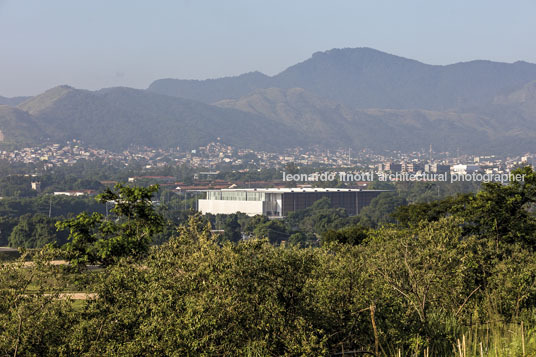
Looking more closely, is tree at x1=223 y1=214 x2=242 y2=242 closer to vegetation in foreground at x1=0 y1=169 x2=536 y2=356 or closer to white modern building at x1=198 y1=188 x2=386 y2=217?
white modern building at x1=198 y1=188 x2=386 y2=217

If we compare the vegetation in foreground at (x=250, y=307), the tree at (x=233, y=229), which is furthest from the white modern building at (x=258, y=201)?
the vegetation in foreground at (x=250, y=307)

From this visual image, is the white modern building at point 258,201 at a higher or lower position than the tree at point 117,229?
lower

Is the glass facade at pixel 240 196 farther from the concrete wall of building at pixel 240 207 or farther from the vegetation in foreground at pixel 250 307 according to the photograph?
the vegetation in foreground at pixel 250 307

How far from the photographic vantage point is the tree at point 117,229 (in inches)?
909

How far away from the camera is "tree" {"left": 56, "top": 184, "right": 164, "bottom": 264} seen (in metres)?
23.1

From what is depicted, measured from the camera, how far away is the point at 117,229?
24.8 meters

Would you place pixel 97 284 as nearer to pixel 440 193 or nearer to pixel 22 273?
pixel 22 273

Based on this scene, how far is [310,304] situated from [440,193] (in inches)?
6313

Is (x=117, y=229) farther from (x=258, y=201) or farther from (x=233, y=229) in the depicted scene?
(x=258, y=201)

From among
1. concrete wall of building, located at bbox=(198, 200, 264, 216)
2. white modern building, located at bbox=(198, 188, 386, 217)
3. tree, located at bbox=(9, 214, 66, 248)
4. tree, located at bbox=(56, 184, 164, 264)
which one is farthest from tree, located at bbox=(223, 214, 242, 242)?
tree, located at bbox=(56, 184, 164, 264)

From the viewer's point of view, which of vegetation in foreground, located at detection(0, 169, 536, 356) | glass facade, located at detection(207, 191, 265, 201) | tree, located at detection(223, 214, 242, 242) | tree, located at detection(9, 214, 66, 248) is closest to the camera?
vegetation in foreground, located at detection(0, 169, 536, 356)

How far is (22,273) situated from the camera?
15016 millimetres

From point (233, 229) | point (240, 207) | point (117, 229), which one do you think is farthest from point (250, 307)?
point (240, 207)

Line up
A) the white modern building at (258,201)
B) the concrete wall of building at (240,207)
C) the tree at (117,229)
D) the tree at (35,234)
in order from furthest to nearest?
the white modern building at (258,201)
the concrete wall of building at (240,207)
the tree at (35,234)
the tree at (117,229)
